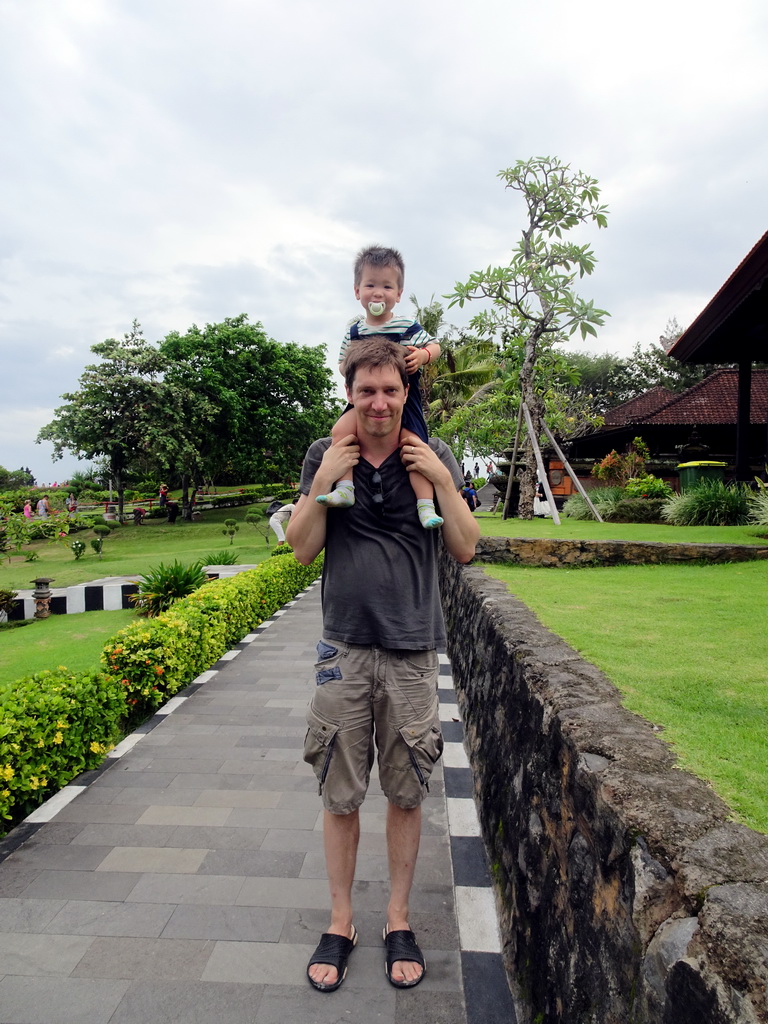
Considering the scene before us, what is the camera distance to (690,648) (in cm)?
349

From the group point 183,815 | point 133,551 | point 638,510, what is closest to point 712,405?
point 638,510

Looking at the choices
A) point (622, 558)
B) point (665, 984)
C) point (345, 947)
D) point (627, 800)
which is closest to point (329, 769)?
point (345, 947)

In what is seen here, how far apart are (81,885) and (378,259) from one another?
2827 millimetres

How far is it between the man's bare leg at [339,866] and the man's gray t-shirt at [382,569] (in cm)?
62

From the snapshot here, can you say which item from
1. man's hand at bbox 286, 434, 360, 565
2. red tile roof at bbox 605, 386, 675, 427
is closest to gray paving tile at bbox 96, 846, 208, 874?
man's hand at bbox 286, 434, 360, 565

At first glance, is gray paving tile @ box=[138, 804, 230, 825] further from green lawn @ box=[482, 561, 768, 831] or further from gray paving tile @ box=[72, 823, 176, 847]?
green lawn @ box=[482, 561, 768, 831]

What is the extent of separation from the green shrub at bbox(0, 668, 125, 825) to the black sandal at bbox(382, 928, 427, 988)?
6.65 ft

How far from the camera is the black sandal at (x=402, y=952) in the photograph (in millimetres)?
2279

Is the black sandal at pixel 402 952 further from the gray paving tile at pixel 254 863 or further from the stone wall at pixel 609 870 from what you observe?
the gray paving tile at pixel 254 863

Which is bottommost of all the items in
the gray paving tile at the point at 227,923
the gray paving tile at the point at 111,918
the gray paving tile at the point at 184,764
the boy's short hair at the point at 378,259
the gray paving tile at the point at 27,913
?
the gray paving tile at the point at 184,764

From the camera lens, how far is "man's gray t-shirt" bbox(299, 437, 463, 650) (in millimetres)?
2213

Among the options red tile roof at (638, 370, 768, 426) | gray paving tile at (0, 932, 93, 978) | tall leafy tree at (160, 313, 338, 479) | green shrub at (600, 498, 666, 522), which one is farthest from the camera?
tall leafy tree at (160, 313, 338, 479)

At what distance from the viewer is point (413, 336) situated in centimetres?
269

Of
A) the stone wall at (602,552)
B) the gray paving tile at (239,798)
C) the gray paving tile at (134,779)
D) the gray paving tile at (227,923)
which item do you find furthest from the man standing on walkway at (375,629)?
the stone wall at (602,552)
